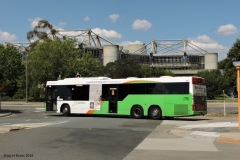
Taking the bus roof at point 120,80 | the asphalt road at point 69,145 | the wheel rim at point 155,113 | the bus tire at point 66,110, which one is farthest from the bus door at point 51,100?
the asphalt road at point 69,145

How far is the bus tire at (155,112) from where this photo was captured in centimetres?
2631

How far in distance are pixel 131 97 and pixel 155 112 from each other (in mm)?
2053

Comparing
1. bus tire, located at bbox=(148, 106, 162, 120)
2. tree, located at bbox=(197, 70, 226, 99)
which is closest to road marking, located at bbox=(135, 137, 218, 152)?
bus tire, located at bbox=(148, 106, 162, 120)

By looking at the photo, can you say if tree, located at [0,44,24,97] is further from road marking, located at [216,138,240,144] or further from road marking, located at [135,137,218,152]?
road marking, located at [216,138,240,144]

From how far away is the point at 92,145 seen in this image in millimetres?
12805

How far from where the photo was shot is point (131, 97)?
27.5 m

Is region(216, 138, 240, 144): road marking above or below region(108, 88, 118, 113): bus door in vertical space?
below

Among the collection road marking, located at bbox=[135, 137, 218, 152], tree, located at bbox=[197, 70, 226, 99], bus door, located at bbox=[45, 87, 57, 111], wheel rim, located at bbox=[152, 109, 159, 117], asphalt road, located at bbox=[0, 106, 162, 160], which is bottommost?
road marking, located at bbox=[135, 137, 218, 152]

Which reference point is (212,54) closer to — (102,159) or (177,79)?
(177,79)

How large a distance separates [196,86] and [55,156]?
16.8m

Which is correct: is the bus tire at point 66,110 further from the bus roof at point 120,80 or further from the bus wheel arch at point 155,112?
the bus wheel arch at point 155,112

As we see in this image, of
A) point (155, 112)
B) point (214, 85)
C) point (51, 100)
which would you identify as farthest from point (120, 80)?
point (214, 85)

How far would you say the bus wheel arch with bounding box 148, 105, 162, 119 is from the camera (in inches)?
1036

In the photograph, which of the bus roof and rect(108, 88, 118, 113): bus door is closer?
the bus roof
